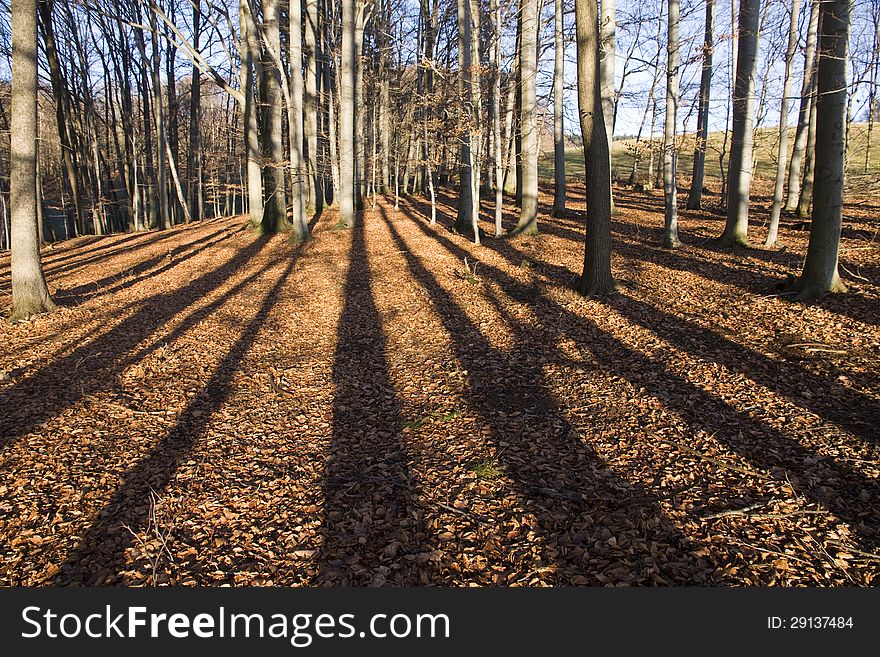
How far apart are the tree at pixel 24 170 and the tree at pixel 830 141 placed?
12.3m

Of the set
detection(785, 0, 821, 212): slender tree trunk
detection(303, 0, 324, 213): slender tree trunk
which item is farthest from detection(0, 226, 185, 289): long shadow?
detection(785, 0, 821, 212): slender tree trunk

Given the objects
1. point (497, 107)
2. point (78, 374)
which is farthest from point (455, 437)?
point (497, 107)

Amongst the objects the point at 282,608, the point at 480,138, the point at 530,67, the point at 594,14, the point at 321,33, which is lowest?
the point at 282,608

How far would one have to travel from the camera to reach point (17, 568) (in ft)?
10.8

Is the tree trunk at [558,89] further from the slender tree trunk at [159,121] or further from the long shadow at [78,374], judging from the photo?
the slender tree trunk at [159,121]

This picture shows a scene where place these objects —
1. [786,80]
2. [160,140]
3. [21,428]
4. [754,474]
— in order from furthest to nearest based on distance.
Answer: [160,140]
[786,80]
[21,428]
[754,474]

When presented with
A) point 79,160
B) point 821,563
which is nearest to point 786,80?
point 821,563

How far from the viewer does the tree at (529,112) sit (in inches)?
545

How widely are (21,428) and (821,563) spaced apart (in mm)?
6900

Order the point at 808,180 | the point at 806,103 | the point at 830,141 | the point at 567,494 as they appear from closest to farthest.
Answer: the point at 567,494 < the point at 830,141 < the point at 806,103 < the point at 808,180

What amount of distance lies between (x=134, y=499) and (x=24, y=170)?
24.7ft

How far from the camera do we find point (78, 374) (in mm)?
6531

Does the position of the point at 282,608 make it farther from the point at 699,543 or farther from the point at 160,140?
the point at 160,140

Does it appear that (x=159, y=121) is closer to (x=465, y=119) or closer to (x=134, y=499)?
(x=465, y=119)
